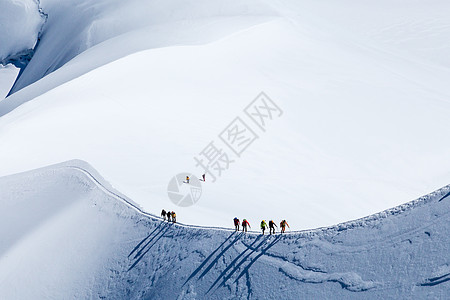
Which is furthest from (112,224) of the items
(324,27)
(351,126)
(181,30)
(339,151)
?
(324,27)

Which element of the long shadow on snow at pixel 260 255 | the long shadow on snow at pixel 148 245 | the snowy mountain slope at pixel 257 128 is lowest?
the long shadow on snow at pixel 148 245

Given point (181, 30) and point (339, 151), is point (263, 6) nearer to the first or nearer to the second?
point (181, 30)

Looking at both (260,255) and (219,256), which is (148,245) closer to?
(219,256)

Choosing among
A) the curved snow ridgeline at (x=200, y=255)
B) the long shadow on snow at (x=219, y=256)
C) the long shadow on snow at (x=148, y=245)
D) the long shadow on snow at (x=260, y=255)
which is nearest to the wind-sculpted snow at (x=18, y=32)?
the curved snow ridgeline at (x=200, y=255)

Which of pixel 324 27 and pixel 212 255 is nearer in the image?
pixel 212 255

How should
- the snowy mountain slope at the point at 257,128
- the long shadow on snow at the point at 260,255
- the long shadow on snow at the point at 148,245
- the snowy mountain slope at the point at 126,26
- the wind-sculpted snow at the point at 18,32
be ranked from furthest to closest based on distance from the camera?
the wind-sculpted snow at the point at 18,32 → the snowy mountain slope at the point at 126,26 → the snowy mountain slope at the point at 257,128 → the long shadow on snow at the point at 148,245 → the long shadow on snow at the point at 260,255

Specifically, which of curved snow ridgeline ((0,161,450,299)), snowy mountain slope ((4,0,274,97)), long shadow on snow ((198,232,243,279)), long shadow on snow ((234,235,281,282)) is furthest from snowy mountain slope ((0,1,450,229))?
snowy mountain slope ((4,0,274,97))

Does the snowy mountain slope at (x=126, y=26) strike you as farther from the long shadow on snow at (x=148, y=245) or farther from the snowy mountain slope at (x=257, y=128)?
the long shadow on snow at (x=148, y=245)

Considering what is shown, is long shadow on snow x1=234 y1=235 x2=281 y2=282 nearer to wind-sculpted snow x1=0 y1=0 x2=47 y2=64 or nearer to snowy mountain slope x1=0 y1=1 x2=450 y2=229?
snowy mountain slope x1=0 y1=1 x2=450 y2=229
